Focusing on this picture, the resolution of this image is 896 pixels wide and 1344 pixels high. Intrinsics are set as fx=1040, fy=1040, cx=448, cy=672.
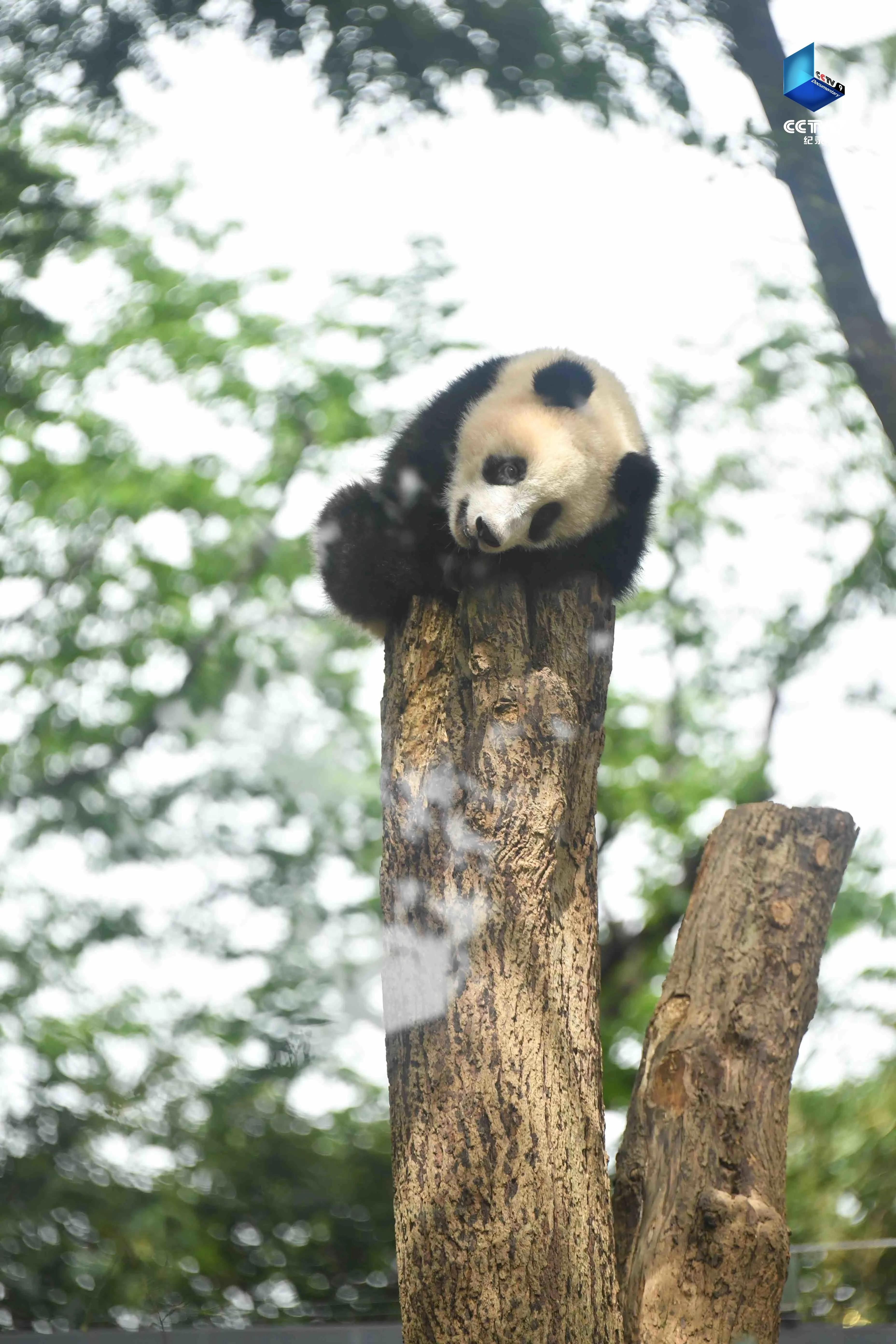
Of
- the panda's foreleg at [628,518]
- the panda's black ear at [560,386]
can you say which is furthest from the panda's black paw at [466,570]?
the panda's black ear at [560,386]

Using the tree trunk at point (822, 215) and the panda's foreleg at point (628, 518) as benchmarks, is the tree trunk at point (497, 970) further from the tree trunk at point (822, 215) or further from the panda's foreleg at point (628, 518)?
the tree trunk at point (822, 215)

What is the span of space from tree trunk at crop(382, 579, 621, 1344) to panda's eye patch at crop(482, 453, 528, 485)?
24 centimetres

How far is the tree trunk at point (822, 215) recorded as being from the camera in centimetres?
346

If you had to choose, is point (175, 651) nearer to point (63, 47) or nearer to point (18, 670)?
point (18, 670)

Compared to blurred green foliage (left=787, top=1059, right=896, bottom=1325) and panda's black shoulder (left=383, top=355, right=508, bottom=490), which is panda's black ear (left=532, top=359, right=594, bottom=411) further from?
blurred green foliage (left=787, top=1059, right=896, bottom=1325)

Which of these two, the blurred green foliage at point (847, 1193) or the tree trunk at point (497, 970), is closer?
the tree trunk at point (497, 970)

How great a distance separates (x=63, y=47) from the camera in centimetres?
371

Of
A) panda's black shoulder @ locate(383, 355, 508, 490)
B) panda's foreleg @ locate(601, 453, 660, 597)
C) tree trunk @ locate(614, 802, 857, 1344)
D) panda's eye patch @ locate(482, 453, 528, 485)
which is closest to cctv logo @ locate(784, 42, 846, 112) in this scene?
panda's black shoulder @ locate(383, 355, 508, 490)

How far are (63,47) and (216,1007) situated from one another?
11.1 feet

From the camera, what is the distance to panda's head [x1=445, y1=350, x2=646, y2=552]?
188 centimetres

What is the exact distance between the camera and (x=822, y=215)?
144 inches

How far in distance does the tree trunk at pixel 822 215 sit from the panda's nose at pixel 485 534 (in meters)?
2.40

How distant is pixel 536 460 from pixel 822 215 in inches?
94.2

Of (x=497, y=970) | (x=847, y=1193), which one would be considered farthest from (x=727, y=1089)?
(x=847, y=1193)
